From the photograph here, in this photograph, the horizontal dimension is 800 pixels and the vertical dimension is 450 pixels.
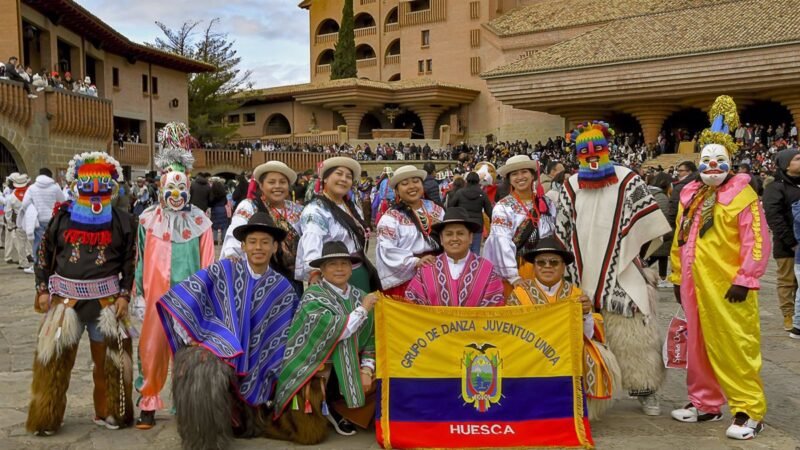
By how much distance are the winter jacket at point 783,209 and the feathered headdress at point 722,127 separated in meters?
2.33

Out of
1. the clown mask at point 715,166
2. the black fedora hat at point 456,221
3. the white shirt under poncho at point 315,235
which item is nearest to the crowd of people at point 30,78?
the white shirt under poncho at point 315,235

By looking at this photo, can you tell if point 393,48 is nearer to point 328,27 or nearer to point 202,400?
point 328,27

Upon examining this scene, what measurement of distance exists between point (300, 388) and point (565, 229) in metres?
2.20

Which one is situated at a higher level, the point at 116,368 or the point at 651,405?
the point at 116,368

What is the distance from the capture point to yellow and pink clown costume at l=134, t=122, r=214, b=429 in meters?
5.20

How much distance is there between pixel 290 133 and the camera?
49844mm

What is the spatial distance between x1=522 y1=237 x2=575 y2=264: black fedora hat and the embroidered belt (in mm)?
2857

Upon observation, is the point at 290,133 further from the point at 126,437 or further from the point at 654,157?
the point at 126,437

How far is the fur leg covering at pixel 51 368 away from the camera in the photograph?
4.93 m

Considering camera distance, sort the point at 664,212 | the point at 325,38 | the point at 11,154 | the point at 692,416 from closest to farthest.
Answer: the point at 692,416 < the point at 664,212 < the point at 11,154 < the point at 325,38

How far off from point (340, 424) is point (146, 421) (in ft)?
4.37

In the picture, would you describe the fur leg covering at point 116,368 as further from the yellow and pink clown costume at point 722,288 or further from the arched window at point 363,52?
the arched window at point 363,52

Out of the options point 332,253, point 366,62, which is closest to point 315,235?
point 332,253

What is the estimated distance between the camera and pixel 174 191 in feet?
17.5
